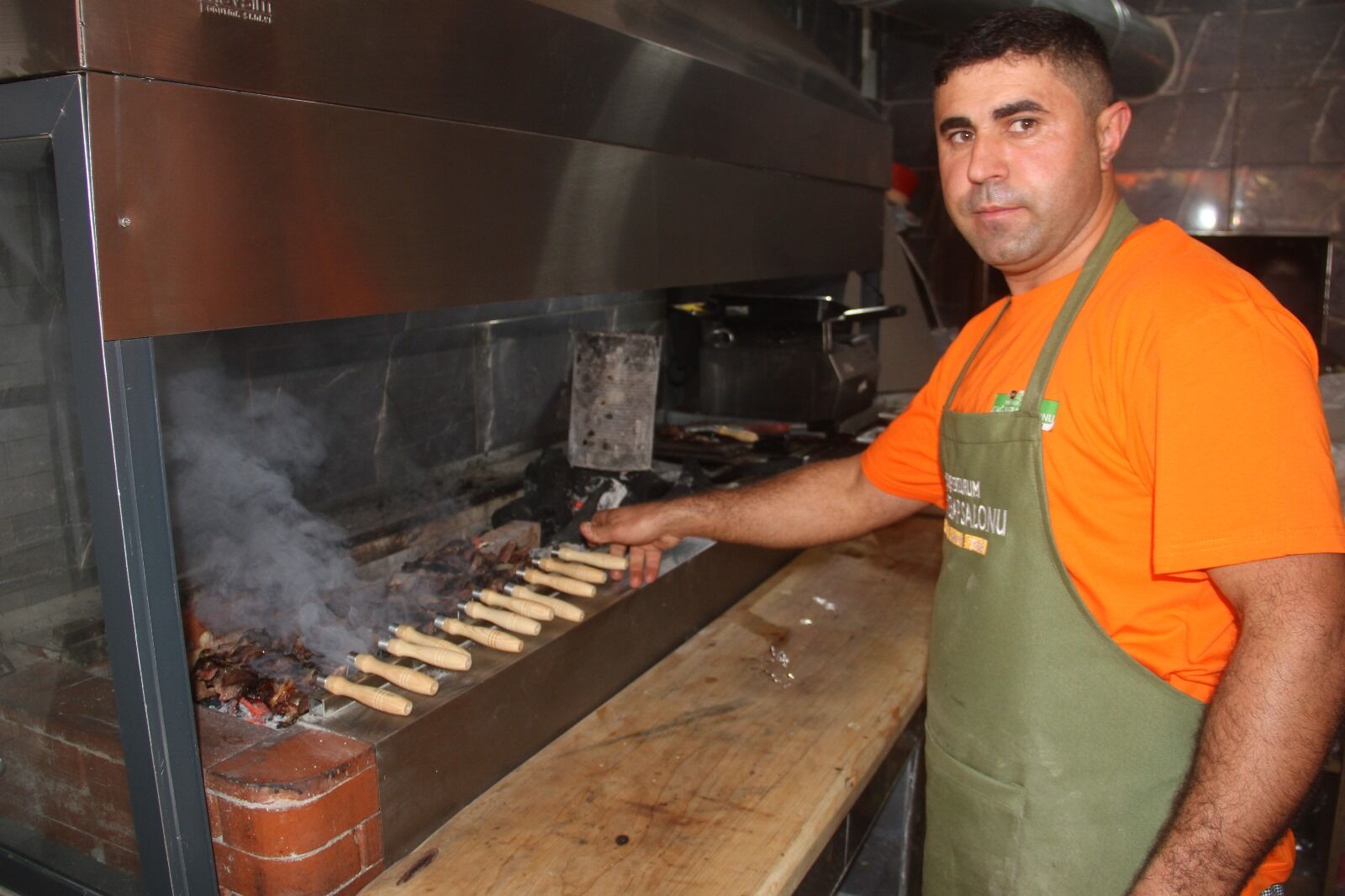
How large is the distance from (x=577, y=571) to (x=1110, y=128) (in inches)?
51.2

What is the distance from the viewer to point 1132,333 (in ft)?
4.49

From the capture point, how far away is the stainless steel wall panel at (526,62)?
3.88 ft

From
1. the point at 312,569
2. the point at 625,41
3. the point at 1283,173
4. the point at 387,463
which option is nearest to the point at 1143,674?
the point at 625,41

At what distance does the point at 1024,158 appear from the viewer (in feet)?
5.04

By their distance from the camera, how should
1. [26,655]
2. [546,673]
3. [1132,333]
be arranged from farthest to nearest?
1. [546,673]
2. [26,655]
3. [1132,333]

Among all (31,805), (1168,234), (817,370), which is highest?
(1168,234)

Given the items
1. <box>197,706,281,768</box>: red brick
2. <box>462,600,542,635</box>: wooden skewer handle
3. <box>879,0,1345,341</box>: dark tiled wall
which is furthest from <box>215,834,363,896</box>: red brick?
<box>879,0,1345,341</box>: dark tiled wall

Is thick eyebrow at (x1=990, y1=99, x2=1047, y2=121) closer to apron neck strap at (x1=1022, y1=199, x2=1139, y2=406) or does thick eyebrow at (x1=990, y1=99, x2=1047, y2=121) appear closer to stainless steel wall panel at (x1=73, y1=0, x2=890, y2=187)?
apron neck strap at (x1=1022, y1=199, x2=1139, y2=406)

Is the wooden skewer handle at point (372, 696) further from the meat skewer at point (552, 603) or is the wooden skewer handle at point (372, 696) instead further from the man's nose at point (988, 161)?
the man's nose at point (988, 161)

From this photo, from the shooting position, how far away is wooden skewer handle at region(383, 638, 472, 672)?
1701 millimetres

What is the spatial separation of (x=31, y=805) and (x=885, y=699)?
1529mm

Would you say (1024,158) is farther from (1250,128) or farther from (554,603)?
(1250,128)

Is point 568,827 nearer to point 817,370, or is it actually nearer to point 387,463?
point 387,463

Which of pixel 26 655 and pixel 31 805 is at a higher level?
pixel 26 655
